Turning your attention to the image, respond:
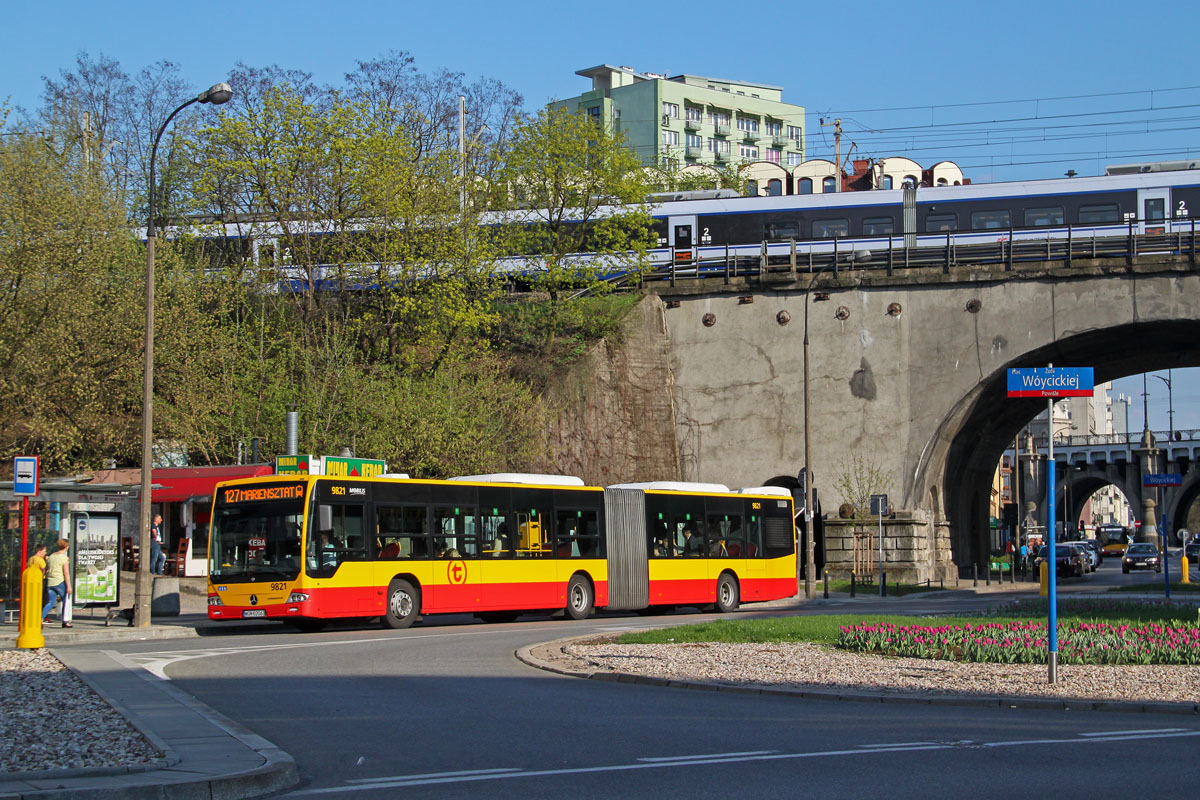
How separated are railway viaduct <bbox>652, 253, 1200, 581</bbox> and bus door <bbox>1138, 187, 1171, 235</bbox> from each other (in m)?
0.96

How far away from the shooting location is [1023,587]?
46719 mm

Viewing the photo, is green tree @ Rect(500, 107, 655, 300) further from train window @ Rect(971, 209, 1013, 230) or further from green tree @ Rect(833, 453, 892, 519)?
train window @ Rect(971, 209, 1013, 230)

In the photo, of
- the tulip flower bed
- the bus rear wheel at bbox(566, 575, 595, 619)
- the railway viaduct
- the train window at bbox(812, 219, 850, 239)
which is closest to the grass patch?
the tulip flower bed

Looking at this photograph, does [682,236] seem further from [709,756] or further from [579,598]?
[709,756]

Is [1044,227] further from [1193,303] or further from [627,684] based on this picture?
[627,684]

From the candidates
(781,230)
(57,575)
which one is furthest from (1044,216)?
(57,575)

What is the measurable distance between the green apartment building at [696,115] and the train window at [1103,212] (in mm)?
66281

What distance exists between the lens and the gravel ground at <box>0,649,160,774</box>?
893 centimetres

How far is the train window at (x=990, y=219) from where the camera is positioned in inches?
1796

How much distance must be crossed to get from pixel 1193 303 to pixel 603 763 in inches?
1561

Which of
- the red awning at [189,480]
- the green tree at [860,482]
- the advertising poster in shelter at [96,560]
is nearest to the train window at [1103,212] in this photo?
the green tree at [860,482]

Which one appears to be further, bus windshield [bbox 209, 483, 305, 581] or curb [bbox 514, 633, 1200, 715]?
bus windshield [bbox 209, 483, 305, 581]

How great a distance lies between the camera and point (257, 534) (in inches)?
935

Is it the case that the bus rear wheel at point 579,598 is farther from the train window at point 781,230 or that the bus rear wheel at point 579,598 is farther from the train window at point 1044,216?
the train window at point 1044,216
